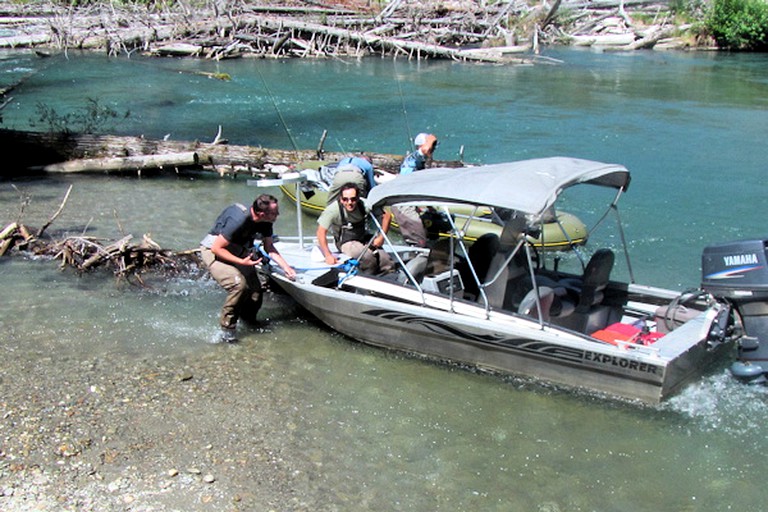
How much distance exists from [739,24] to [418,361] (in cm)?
3545

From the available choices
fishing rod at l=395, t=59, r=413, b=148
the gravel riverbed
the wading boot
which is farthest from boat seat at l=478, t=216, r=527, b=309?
fishing rod at l=395, t=59, r=413, b=148

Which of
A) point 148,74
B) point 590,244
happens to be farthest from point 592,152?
point 148,74

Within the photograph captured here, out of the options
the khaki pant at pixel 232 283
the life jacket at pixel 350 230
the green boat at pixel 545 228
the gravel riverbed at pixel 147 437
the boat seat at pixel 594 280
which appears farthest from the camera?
the green boat at pixel 545 228

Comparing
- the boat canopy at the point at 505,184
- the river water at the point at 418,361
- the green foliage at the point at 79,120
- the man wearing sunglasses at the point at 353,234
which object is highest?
the boat canopy at the point at 505,184

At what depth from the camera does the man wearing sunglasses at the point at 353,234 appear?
32.2 ft

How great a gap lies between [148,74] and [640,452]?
27161 mm

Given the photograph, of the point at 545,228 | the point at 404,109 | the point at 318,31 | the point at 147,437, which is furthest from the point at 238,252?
the point at 318,31

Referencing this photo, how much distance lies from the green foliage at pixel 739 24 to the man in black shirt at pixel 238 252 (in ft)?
116

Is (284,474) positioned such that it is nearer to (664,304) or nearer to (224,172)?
(664,304)

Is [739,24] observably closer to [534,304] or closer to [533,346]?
[534,304]

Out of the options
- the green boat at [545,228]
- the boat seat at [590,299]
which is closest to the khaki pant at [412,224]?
the green boat at [545,228]

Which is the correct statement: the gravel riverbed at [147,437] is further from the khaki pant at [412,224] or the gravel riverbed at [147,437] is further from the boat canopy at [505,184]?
the khaki pant at [412,224]

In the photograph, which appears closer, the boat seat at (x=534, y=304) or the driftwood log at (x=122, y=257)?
the boat seat at (x=534, y=304)

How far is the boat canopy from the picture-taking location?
800 cm
